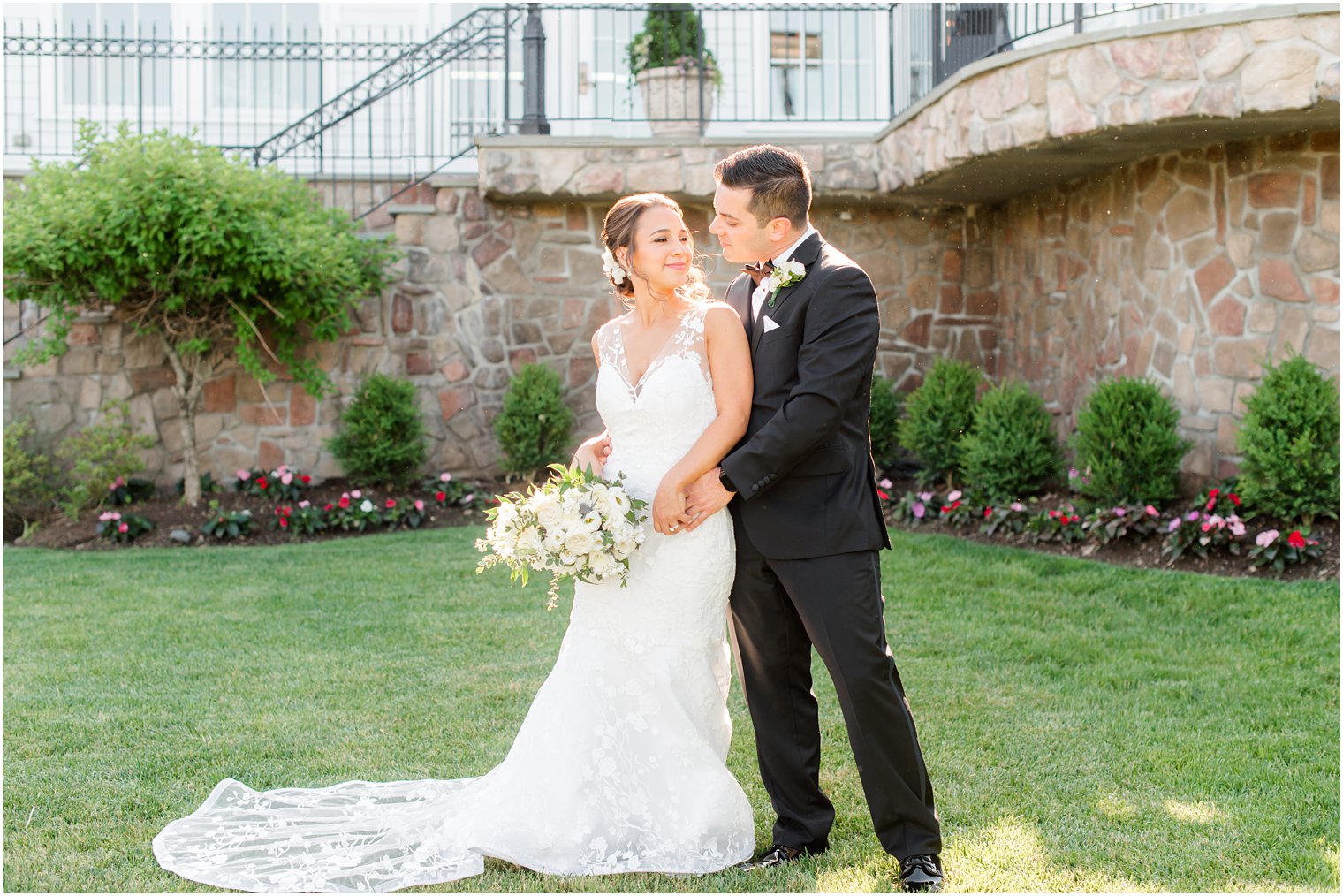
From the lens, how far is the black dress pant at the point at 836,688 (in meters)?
3.27

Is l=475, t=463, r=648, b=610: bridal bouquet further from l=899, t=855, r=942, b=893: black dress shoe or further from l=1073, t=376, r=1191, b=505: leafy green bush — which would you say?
l=1073, t=376, r=1191, b=505: leafy green bush

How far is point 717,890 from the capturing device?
330 cm

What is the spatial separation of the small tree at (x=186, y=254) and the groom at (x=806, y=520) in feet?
21.5

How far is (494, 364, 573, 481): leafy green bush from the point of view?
1015cm

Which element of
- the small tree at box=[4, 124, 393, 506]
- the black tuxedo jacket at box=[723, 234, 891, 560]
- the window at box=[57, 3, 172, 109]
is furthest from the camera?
the window at box=[57, 3, 172, 109]

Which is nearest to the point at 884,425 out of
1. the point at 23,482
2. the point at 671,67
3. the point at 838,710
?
the point at 671,67

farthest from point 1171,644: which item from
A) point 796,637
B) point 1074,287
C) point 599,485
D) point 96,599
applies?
point 96,599

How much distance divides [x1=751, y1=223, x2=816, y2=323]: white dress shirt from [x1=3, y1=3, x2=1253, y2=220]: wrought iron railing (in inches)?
216

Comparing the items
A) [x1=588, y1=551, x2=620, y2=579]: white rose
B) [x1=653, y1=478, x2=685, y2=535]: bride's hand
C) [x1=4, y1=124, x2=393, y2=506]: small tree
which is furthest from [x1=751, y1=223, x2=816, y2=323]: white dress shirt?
[x1=4, y1=124, x2=393, y2=506]: small tree

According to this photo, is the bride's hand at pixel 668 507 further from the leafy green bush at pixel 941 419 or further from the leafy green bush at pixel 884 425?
the leafy green bush at pixel 884 425

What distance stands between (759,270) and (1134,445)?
5005 mm

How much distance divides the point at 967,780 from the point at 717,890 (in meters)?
1.28

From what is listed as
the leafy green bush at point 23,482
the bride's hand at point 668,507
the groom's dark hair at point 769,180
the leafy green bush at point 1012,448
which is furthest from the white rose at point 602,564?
the leafy green bush at point 23,482

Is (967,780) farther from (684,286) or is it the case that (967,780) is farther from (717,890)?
(684,286)
